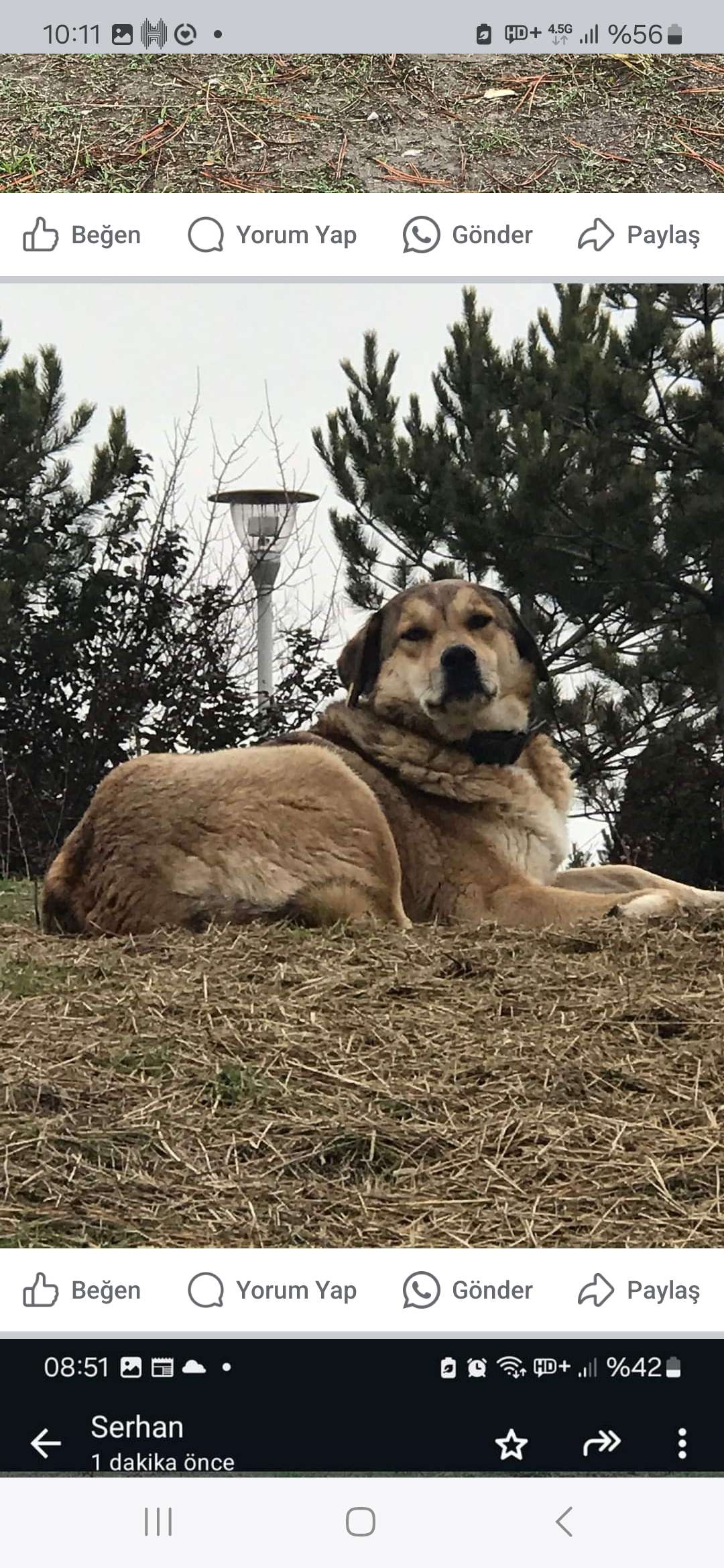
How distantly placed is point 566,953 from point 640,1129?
1668 millimetres

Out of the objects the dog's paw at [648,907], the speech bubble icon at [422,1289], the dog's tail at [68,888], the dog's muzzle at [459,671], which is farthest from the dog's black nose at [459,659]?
the speech bubble icon at [422,1289]

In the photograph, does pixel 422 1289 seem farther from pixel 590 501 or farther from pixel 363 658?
pixel 590 501

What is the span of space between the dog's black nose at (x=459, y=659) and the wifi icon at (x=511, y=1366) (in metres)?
4.09

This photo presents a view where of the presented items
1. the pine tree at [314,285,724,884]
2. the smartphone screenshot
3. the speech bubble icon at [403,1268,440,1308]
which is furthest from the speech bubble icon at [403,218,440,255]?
the pine tree at [314,285,724,884]

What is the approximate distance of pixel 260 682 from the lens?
1055 cm

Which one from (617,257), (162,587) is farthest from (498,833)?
(162,587)

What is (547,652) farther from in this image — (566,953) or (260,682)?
(566,953)

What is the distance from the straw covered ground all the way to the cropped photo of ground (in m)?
2.28

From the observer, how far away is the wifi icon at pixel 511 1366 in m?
2.32

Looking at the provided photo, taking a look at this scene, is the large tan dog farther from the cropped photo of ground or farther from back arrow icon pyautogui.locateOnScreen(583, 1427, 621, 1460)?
back arrow icon pyautogui.locateOnScreen(583, 1427, 621, 1460)

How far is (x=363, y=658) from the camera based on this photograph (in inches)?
256

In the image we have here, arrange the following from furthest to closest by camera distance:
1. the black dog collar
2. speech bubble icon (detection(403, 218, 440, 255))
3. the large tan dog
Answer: the black dog collar, the large tan dog, speech bubble icon (detection(403, 218, 440, 255))

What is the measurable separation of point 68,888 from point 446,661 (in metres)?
1.82

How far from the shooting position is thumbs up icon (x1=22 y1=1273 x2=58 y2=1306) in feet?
8.36
